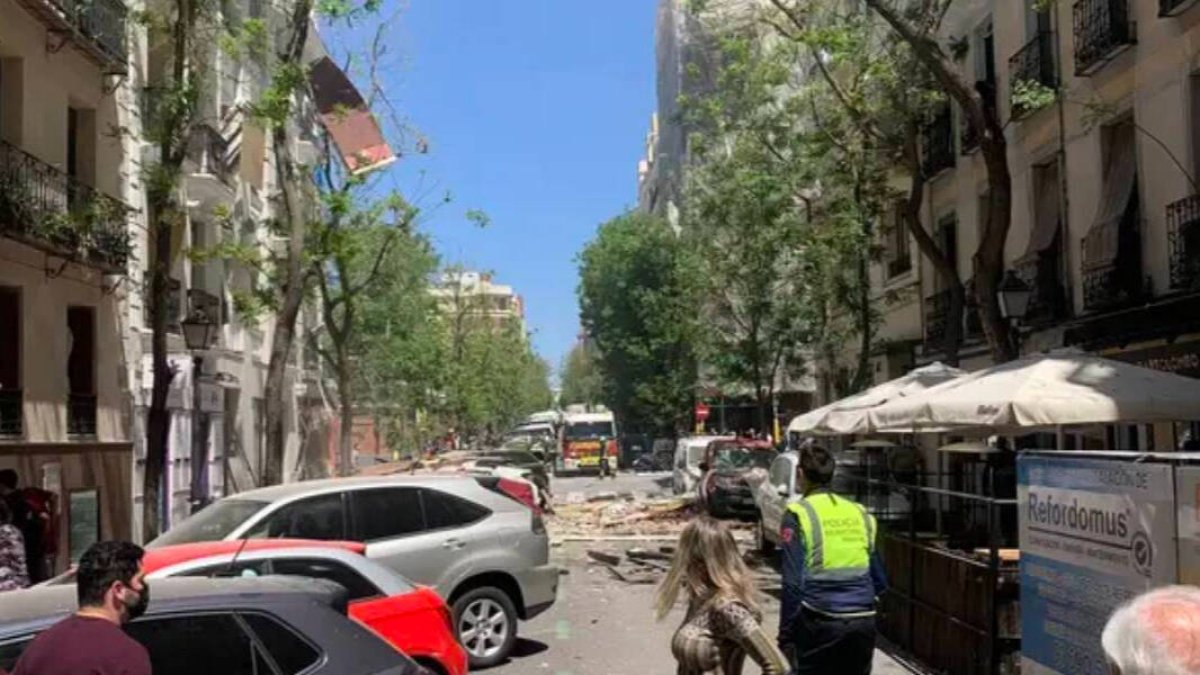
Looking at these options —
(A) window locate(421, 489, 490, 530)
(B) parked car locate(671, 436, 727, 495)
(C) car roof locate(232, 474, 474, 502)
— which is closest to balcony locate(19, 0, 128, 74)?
(C) car roof locate(232, 474, 474, 502)

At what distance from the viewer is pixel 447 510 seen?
461 inches

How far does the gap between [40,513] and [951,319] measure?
45.5 ft

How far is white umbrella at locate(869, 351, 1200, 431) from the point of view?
1120 cm

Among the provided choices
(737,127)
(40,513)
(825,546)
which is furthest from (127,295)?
(825,546)

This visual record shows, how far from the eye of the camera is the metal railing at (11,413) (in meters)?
17.5

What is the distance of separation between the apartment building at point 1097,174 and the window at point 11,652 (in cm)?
1423

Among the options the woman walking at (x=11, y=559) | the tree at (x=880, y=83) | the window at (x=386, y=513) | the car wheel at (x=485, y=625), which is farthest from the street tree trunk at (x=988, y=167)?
the woman walking at (x=11, y=559)

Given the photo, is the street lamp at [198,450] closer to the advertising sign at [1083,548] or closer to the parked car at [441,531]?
the parked car at [441,531]

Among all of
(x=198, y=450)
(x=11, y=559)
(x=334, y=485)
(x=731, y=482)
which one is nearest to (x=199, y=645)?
(x=11, y=559)

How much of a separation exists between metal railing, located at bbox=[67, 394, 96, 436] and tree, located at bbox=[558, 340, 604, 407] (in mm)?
71533

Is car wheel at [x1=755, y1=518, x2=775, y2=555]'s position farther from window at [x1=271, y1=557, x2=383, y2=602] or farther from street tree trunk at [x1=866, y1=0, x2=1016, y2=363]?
window at [x1=271, y1=557, x2=383, y2=602]

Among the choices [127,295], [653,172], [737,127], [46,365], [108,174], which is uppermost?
[653,172]

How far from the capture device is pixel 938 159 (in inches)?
1043

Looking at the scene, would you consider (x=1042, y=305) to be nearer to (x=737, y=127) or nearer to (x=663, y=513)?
(x=737, y=127)
